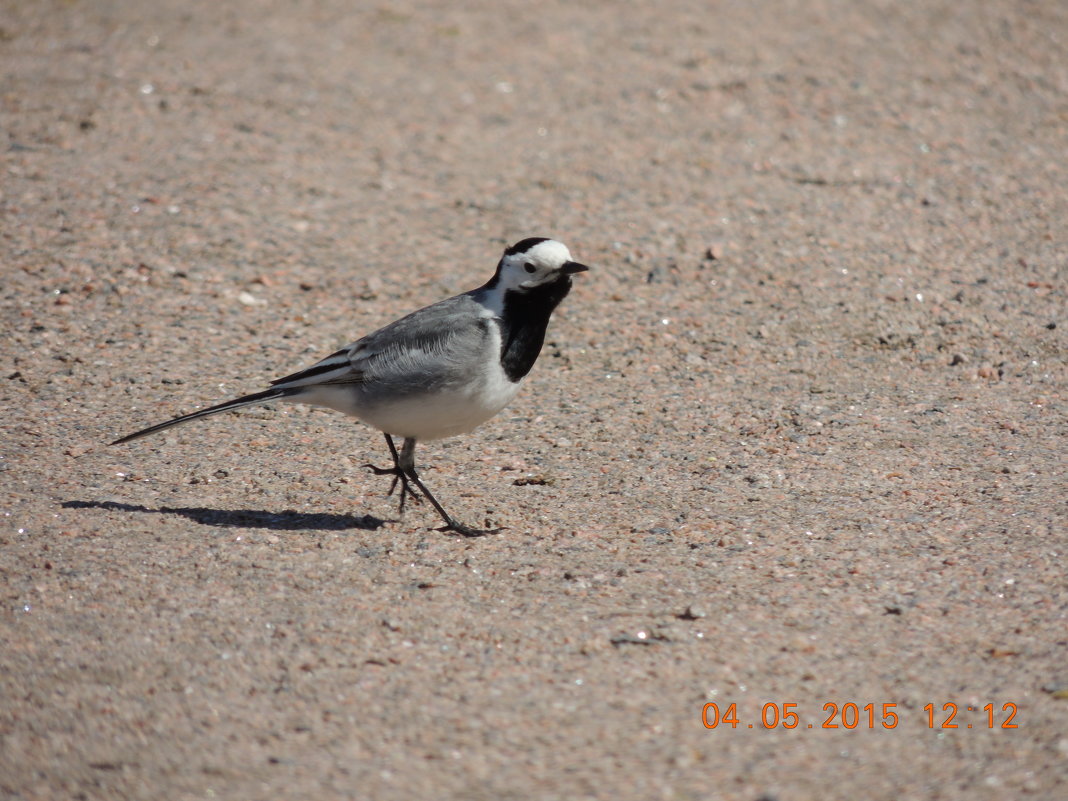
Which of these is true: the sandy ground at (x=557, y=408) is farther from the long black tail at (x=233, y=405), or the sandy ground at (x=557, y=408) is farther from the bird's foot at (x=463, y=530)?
the long black tail at (x=233, y=405)

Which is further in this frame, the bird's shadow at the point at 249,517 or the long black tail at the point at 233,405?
the long black tail at the point at 233,405

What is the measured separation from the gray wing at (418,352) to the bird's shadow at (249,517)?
64cm

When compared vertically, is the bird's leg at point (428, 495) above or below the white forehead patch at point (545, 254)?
below

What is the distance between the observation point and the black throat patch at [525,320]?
553 cm

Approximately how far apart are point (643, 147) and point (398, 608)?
6227mm

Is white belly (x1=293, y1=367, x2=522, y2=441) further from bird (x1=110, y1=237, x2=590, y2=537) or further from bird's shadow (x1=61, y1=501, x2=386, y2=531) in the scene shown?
bird's shadow (x1=61, y1=501, x2=386, y2=531)

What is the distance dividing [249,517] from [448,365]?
4.04ft

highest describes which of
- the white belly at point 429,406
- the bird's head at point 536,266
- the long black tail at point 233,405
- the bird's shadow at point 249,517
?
the bird's head at point 536,266

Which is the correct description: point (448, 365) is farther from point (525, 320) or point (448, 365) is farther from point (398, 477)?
point (398, 477)

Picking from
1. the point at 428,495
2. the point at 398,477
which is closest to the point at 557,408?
the point at 398,477

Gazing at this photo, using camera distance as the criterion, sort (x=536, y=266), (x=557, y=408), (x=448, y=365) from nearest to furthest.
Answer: (x=448, y=365), (x=536, y=266), (x=557, y=408)

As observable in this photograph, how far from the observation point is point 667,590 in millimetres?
4871
